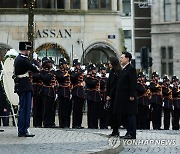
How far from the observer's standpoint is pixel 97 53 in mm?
44625

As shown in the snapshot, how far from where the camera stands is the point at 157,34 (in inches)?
2682

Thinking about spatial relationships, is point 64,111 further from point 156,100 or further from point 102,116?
point 156,100

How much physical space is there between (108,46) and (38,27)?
3.93 metres

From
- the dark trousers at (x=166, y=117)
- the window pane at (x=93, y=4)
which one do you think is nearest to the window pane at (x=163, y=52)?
the window pane at (x=93, y=4)

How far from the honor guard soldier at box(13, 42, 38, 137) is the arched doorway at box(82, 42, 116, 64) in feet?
76.4

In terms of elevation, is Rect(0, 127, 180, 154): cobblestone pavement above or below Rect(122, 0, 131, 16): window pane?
below

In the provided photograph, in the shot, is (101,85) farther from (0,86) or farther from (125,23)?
(125,23)

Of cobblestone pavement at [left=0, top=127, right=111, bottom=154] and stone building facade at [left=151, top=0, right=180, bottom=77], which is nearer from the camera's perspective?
cobblestone pavement at [left=0, top=127, right=111, bottom=154]

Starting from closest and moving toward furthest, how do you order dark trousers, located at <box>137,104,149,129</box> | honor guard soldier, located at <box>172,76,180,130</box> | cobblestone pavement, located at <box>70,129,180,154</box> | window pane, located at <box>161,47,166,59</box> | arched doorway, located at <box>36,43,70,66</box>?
1. cobblestone pavement, located at <box>70,129,180,154</box>
2. dark trousers, located at <box>137,104,149,129</box>
3. honor guard soldier, located at <box>172,76,180,130</box>
4. arched doorway, located at <box>36,43,70,66</box>
5. window pane, located at <box>161,47,166,59</box>

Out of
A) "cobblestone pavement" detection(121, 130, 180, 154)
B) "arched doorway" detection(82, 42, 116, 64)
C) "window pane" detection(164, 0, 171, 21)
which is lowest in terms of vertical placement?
"cobblestone pavement" detection(121, 130, 180, 154)

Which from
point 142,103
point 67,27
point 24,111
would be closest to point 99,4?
point 67,27

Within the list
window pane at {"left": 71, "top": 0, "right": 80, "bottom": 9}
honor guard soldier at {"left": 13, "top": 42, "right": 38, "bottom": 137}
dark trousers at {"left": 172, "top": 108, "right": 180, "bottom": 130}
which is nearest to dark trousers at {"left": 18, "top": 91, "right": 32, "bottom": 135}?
honor guard soldier at {"left": 13, "top": 42, "right": 38, "bottom": 137}

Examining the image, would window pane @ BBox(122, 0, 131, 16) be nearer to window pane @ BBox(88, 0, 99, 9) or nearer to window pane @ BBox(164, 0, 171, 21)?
window pane @ BBox(164, 0, 171, 21)

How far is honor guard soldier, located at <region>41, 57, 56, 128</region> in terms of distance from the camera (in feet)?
82.9
